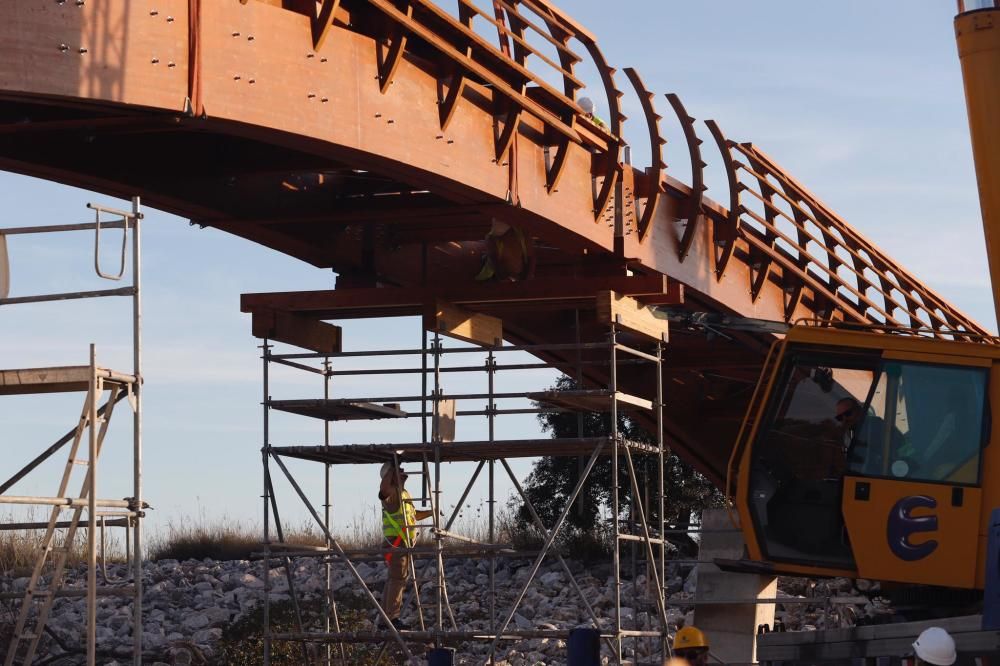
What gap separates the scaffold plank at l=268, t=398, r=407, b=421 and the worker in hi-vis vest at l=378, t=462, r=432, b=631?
64 cm

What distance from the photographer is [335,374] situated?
1991 cm

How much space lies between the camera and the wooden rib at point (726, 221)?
65.0 feet

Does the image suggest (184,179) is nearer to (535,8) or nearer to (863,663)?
(535,8)

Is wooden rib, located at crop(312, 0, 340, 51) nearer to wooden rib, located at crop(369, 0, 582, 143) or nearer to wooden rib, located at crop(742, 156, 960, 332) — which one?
wooden rib, located at crop(369, 0, 582, 143)

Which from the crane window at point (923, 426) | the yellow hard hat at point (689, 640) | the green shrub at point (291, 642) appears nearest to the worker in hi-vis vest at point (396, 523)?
the green shrub at point (291, 642)

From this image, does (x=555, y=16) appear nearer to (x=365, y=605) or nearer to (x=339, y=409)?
(x=339, y=409)

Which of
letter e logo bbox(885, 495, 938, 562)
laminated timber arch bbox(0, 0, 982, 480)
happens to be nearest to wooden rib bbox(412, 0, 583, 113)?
laminated timber arch bbox(0, 0, 982, 480)

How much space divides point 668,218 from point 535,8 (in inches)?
168

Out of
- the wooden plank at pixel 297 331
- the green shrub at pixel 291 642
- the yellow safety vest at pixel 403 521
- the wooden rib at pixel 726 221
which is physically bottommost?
the green shrub at pixel 291 642

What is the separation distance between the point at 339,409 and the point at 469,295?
82.4 inches

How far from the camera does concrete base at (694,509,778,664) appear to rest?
22141 mm

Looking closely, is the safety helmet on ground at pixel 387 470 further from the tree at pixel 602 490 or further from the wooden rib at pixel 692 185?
the tree at pixel 602 490

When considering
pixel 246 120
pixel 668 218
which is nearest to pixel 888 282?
pixel 668 218

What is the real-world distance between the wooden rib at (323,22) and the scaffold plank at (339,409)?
5.92 m
